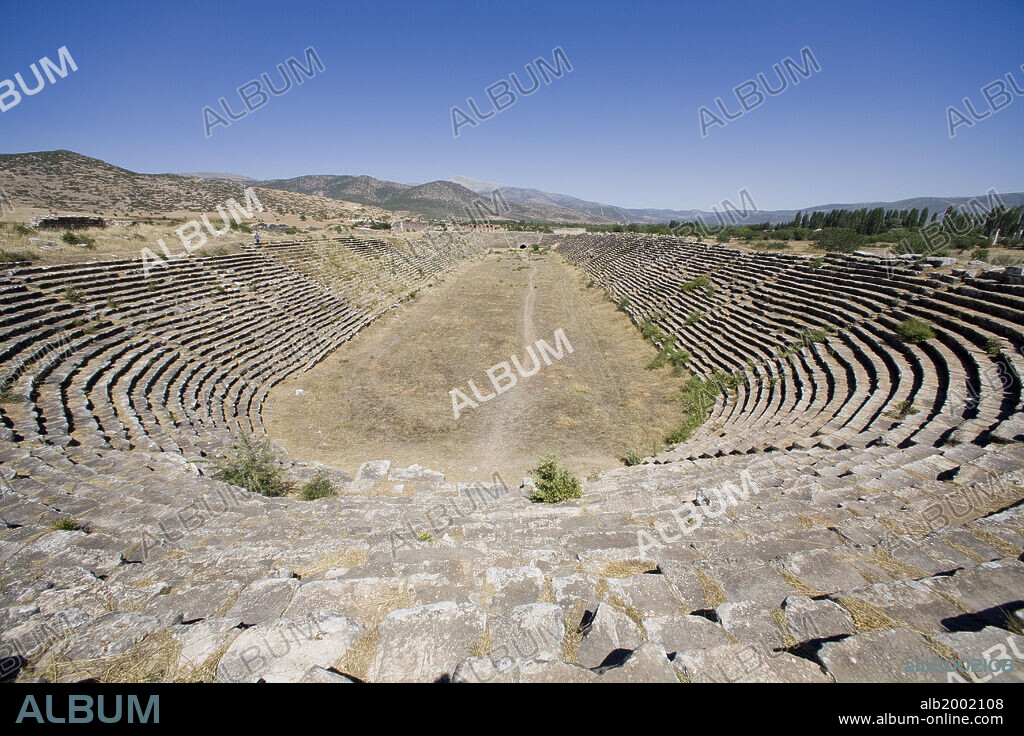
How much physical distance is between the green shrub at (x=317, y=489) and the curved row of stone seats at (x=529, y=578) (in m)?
0.83

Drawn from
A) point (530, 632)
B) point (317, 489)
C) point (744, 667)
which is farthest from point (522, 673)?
point (317, 489)

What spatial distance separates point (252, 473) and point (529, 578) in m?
5.30

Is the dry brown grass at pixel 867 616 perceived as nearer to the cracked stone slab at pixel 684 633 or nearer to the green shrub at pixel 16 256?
the cracked stone slab at pixel 684 633

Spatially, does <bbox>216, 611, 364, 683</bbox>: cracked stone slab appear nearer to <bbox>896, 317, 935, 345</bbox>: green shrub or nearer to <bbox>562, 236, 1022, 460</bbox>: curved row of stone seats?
<bbox>562, 236, 1022, 460</bbox>: curved row of stone seats

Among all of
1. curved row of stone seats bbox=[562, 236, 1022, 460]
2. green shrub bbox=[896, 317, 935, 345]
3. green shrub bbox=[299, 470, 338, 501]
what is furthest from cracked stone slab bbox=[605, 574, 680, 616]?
green shrub bbox=[896, 317, 935, 345]

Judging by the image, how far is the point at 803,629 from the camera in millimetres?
2324

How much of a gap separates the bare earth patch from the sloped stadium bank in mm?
1469

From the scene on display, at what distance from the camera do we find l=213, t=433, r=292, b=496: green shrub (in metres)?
6.23

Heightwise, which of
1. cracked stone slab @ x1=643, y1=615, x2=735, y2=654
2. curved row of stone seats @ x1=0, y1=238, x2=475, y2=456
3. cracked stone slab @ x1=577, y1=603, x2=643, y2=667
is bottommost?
cracked stone slab @ x1=643, y1=615, x2=735, y2=654

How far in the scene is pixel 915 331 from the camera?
30.2 feet

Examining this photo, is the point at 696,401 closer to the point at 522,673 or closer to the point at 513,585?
the point at 513,585
